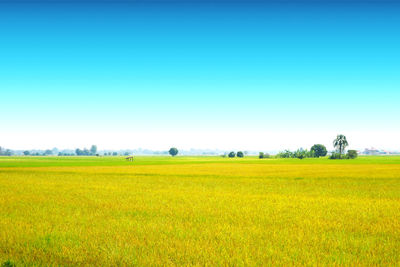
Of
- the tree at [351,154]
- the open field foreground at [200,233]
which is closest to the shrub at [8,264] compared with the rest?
the open field foreground at [200,233]

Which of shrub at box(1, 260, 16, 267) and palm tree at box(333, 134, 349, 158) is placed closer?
shrub at box(1, 260, 16, 267)

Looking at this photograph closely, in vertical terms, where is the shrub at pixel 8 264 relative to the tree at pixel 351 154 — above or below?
below

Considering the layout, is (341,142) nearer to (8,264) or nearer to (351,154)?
(351,154)

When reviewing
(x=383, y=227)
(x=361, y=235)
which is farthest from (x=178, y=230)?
(x=383, y=227)

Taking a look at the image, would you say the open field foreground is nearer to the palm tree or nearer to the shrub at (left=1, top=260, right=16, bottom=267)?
the shrub at (left=1, top=260, right=16, bottom=267)

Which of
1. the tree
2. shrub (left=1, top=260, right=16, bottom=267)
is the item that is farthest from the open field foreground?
the tree

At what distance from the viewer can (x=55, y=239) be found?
34.1 ft

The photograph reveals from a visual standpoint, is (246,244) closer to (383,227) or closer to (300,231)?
(300,231)

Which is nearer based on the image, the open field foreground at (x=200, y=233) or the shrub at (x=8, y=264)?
the shrub at (x=8, y=264)

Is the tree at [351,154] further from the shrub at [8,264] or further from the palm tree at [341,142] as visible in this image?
the shrub at [8,264]

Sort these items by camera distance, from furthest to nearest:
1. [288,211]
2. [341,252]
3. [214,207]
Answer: [214,207] < [288,211] < [341,252]

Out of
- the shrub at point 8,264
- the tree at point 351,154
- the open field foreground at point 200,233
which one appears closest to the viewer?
the shrub at point 8,264

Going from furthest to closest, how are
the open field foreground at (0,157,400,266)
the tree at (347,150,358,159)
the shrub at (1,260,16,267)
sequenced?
the tree at (347,150,358,159), the open field foreground at (0,157,400,266), the shrub at (1,260,16,267)

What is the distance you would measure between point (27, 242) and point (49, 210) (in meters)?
6.35
